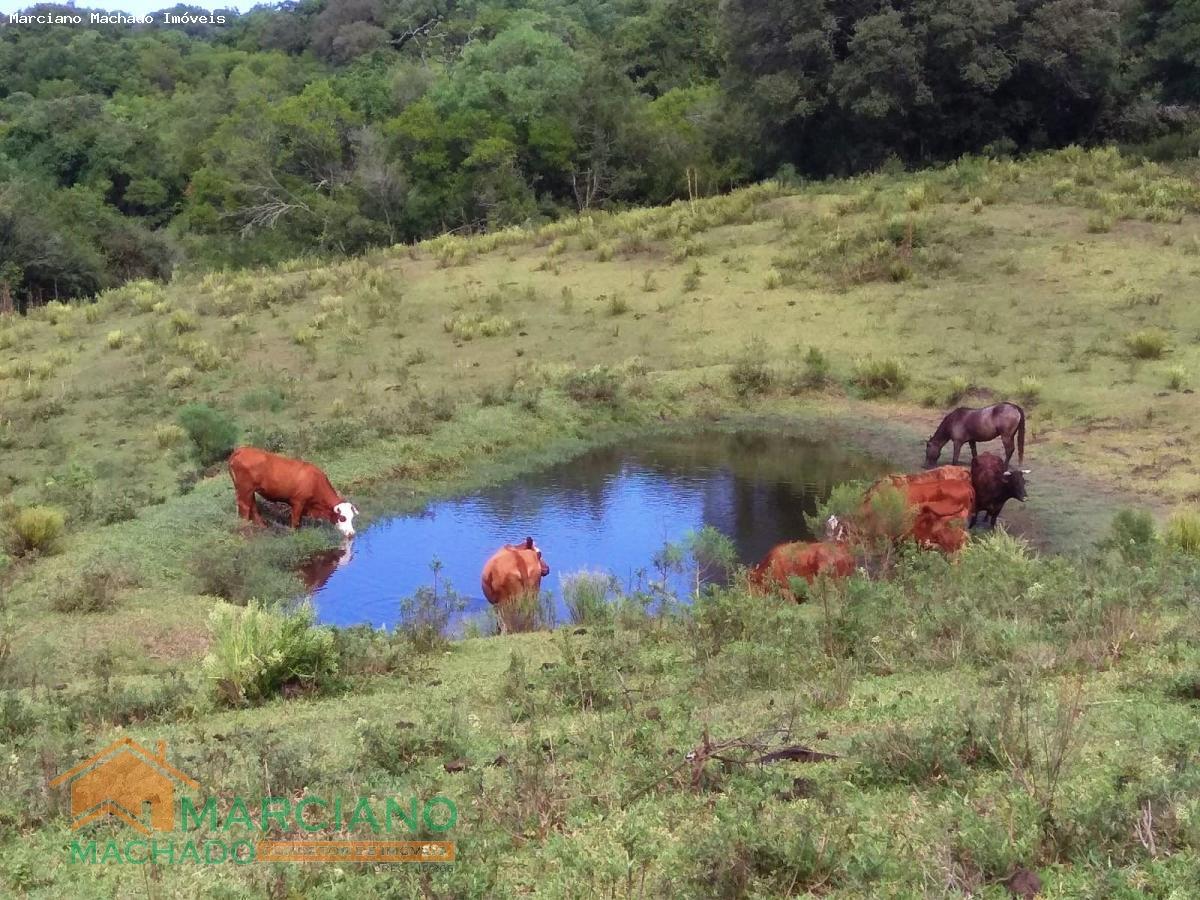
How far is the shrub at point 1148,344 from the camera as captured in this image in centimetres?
1795

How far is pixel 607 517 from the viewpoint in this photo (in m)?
13.5

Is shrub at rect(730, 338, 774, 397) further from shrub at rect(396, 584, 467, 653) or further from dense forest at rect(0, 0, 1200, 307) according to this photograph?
dense forest at rect(0, 0, 1200, 307)

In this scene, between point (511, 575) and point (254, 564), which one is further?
point (254, 564)

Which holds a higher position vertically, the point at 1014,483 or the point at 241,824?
the point at 241,824

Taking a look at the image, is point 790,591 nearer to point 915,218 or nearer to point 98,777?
point 98,777


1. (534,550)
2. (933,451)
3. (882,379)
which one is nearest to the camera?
(534,550)

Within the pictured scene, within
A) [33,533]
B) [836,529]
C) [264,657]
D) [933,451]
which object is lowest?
[933,451]

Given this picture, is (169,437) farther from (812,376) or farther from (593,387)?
(812,376)

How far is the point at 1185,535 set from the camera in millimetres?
10844

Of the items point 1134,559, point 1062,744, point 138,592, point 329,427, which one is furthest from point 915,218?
point 1062,744

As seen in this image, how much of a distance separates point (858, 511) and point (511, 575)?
3.16 m

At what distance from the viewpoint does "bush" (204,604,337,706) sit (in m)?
7.43

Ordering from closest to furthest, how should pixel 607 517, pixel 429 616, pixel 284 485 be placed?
pixel 429 616 → pixel 284 485 → pixel 607 517

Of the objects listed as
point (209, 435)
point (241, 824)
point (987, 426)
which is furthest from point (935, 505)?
point (209, 435)
